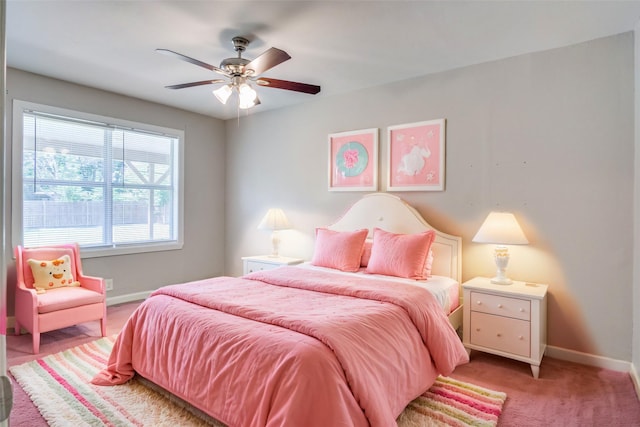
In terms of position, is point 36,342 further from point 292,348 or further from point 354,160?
point 354,160

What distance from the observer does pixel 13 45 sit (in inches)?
116

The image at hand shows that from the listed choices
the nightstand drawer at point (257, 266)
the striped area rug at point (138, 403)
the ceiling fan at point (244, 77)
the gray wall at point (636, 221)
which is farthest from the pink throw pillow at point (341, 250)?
the gray wall at point (636, 221)

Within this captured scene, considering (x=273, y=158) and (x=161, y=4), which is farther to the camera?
(x=273, y=158)

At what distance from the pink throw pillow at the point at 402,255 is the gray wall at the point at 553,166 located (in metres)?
0.45

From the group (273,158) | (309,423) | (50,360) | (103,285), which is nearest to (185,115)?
(273,158)

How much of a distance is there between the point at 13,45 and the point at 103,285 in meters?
2.15

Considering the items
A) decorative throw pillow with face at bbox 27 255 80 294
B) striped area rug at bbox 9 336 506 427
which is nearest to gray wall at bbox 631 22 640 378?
striped area rug at bbox 9 336 506 427

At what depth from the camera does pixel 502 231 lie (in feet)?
9.37

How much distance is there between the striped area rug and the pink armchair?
42cm

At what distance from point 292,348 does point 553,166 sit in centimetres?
261

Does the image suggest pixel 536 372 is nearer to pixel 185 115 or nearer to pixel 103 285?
pixel 103 285

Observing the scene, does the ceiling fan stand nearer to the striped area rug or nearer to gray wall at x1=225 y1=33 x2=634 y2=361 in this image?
gray wall at x1=225 y1=33 x2=634 y2=361

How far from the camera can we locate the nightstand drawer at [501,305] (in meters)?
2.64

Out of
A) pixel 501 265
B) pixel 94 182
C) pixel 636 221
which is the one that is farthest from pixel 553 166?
pixel 94 182
